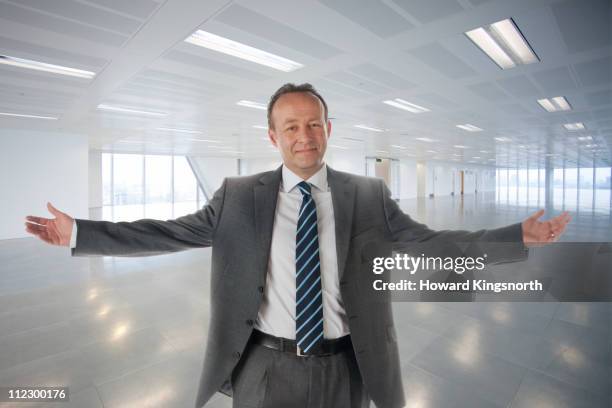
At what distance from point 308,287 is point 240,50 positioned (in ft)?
16.0

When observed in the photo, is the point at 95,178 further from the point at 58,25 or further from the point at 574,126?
the point at 574,126

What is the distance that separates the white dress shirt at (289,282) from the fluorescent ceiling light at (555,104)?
947cm

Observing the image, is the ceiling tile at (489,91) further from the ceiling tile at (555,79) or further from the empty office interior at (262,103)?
the ceiling tile at (555,79)

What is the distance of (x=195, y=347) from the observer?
328 cm

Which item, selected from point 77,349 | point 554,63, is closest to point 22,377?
point 77,349

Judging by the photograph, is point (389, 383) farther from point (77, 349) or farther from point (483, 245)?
point (77, 349)

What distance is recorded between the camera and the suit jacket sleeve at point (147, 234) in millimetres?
1271

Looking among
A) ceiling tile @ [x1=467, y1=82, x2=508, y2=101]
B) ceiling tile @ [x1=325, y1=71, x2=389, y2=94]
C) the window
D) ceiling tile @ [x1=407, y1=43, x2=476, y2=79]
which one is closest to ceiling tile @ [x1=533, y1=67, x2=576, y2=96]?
ceiling tile @ [x1=467, y1=82, x2=508, y2=101]

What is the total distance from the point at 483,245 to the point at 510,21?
4528 mm

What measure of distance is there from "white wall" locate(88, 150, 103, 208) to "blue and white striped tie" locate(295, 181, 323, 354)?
75.3 feet

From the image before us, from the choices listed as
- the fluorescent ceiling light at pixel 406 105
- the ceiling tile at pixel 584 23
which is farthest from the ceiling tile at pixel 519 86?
the fluorescent ceiling light at pixel 406 105

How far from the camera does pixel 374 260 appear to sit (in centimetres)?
132

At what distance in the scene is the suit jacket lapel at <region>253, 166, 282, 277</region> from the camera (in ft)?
4.15

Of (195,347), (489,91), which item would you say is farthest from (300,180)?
(489,91)
